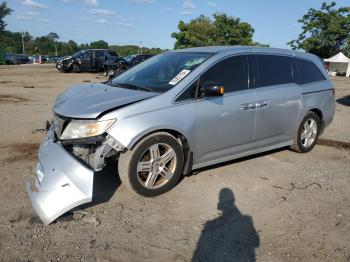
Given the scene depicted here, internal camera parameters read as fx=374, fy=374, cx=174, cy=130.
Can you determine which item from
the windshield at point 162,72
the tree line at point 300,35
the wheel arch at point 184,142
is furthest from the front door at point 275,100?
the tree line at point 300,35

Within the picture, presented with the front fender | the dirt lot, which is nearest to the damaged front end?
the front fender

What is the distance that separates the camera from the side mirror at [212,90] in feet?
14.4

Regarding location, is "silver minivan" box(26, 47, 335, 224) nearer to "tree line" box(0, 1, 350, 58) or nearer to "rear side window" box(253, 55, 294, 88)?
"rear side window" box(253, 55, 294, 88)

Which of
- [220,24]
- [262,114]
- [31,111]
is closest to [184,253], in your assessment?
[262,114]

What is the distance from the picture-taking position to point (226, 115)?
4.68 m

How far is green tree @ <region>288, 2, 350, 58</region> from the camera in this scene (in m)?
50.6

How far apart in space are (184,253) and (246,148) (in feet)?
7.45

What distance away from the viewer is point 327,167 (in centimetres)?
569

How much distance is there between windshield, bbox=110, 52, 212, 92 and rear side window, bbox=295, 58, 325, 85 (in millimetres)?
1822

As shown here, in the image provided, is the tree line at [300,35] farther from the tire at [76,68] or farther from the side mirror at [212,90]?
the side mirror at [212,90]

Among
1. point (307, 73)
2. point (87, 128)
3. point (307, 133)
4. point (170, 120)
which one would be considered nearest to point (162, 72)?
point (170, 120)

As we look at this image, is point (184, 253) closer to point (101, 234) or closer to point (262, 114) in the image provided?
point (101, 234)

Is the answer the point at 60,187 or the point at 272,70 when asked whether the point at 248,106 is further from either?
the point at 60,187

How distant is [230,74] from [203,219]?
2.00 metres
